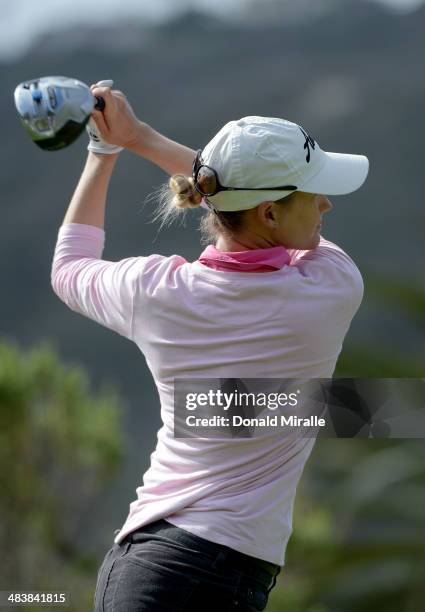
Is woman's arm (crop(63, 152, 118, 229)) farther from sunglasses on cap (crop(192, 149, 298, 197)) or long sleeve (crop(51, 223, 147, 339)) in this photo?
sunglasses on cap (crop(192, 149, 298, 197))

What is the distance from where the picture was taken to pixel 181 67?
31.8 ft

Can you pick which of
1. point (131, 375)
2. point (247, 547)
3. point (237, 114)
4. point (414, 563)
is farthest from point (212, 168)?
point (237, 114)

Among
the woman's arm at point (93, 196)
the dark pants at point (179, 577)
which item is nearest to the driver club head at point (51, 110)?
the woman's arm at point (93, 196)

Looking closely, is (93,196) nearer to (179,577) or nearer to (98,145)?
(98,145)

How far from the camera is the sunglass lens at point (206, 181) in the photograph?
2102 mm

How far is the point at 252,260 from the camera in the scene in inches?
81.6

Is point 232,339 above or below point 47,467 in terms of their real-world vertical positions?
above

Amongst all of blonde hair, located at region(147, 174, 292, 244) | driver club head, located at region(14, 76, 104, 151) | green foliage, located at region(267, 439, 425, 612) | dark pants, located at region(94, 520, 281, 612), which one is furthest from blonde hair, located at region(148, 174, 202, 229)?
green foliage, located at region(267, 439, 425, 612)

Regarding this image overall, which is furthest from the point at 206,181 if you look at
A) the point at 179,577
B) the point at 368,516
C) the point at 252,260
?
the point at 368,516

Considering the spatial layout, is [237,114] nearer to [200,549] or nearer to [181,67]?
[181,67]

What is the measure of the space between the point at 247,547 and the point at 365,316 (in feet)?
20.1

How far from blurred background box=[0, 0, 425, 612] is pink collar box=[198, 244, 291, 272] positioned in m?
2.84

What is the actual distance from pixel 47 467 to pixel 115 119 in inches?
118

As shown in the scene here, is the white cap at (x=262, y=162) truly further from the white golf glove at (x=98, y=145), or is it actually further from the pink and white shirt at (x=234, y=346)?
the white golf glove at (x=98, y=145)
